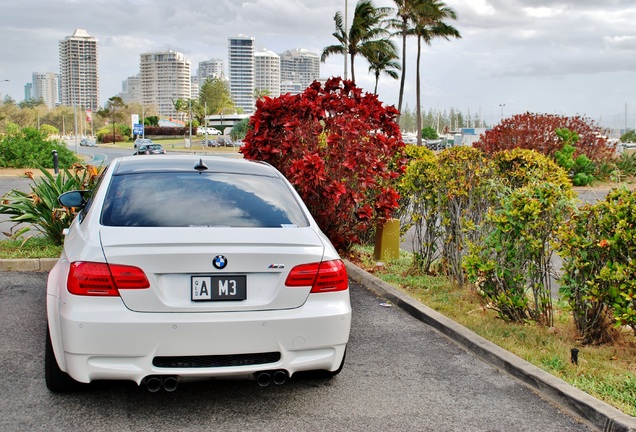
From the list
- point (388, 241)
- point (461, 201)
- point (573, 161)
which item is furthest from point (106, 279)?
point (573, 161)

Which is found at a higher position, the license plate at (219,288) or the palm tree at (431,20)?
the palm tree at (431,20)

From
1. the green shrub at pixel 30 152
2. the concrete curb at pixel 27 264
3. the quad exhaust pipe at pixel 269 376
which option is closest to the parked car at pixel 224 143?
the green shrub at pixel 30 152

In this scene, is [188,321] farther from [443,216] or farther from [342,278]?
[443,216]

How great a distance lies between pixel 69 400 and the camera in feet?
14.8

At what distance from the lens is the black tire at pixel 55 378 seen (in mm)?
4453

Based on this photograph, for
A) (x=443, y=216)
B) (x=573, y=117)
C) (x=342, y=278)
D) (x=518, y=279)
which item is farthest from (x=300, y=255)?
(x=573, y=117)

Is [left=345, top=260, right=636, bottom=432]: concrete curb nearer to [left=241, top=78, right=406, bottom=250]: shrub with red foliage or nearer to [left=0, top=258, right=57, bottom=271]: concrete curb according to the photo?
[left=241, top=78, right=406, bottom=250]: shrub with red foliage

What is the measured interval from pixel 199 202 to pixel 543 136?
1000 inches

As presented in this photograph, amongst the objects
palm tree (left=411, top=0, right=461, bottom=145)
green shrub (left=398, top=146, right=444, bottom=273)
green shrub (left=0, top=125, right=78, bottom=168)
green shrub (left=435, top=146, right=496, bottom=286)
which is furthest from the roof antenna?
palm tree (left=411, top=0, right=461, bottom=145)

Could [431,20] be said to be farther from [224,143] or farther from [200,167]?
[200,167]

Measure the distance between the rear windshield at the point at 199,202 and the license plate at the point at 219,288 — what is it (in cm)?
51

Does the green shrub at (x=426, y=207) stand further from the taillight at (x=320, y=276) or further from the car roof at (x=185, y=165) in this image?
the taillight at (x=320, y=276)

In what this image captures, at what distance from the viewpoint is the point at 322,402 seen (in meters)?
4.59

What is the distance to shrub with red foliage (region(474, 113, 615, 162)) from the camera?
27609mm
